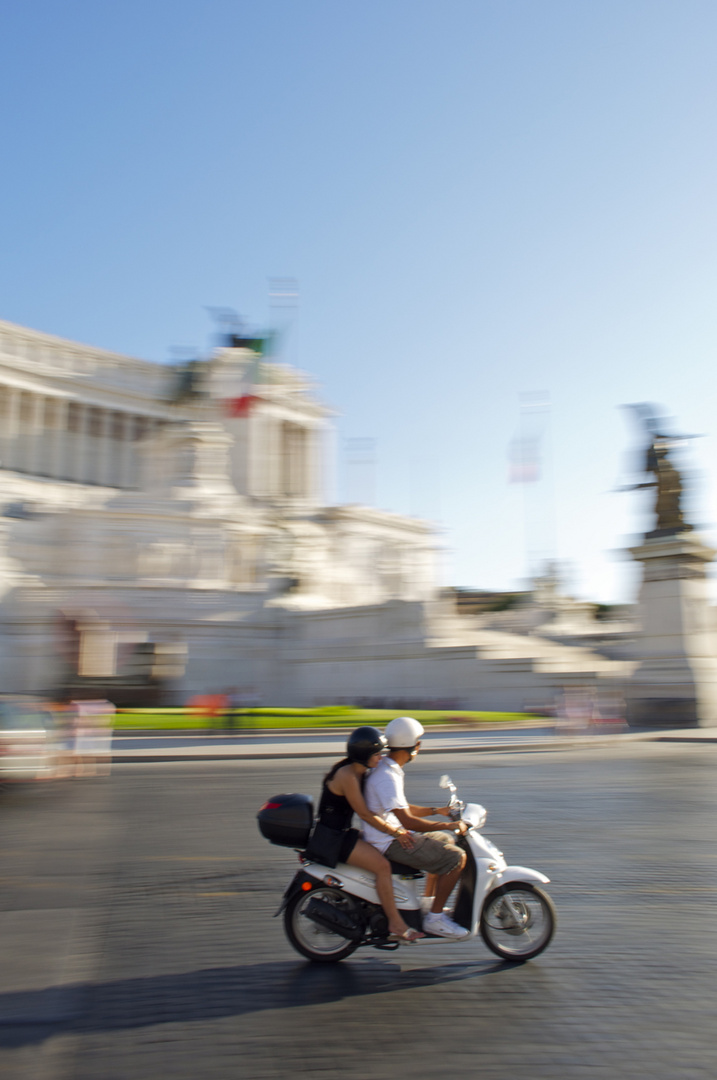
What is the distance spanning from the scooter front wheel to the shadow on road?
0.12m

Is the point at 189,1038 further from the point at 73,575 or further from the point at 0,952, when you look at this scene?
the point at 73,575

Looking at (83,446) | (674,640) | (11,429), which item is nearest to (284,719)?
(674,640)

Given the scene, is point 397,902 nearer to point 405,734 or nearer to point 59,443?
point 405,734

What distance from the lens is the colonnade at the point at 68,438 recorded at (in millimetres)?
67562

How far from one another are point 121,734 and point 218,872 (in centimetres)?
1545

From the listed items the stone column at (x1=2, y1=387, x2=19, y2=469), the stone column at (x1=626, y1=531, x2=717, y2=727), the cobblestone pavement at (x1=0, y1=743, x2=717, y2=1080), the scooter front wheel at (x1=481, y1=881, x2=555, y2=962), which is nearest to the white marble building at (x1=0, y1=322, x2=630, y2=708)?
the stone column at (x1=2, y1=387, x2=19, y2=469)

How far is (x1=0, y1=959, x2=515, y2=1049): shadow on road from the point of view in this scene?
427cm

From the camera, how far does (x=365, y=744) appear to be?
16.8ft

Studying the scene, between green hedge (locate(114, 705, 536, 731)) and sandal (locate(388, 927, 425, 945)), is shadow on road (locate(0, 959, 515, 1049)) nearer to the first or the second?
sandal (locate(388, 927, 425, 945))

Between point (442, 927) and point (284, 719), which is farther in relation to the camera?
point (284, 719)

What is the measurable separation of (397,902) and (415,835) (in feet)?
1.33

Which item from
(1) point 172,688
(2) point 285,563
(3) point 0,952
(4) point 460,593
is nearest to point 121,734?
(1) point 172,688

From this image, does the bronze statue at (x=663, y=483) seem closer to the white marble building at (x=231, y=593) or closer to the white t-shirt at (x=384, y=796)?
the white marble building at (x=231, y=593)

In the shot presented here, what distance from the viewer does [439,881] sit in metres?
5.12
